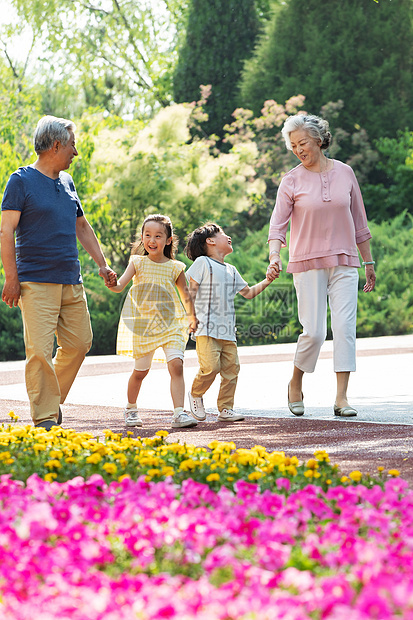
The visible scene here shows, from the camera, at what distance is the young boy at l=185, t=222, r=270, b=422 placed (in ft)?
20.6

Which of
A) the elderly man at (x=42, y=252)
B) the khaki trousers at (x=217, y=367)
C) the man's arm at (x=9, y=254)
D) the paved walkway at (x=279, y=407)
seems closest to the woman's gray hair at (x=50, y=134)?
the elderly man at (x=42, y=252)

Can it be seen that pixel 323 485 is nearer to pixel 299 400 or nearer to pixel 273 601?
pixel 273 601

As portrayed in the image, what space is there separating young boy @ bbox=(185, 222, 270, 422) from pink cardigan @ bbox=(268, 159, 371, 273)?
0.40 m

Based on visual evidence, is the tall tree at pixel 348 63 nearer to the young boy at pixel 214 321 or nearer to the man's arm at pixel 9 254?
the young boy at pixel 214 321

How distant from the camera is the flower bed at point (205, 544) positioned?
2.00 m

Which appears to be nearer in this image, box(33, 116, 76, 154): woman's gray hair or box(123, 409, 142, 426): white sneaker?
box(33, 116, 76, 154): woman's gray hair

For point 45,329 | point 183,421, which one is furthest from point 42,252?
point 183,421

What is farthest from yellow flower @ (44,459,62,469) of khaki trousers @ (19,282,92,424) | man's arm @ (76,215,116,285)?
man's arm @ (76,215,116,285)

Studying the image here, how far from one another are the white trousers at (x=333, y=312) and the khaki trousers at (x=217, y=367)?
49cm

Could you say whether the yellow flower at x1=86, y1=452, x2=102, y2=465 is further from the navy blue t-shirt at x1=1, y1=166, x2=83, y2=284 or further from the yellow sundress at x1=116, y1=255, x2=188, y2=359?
the yellow sundress at x1=116, y1=255, x2=188, y2=359

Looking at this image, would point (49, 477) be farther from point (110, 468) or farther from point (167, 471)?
point (167, 471)

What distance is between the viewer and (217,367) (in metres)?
6.29

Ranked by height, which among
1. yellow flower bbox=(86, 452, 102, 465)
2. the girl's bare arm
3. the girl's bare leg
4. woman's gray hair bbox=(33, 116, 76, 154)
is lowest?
yellow flower bbox=(86, 452, 102, 465)

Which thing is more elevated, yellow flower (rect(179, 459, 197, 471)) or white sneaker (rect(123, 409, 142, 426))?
yellow flower (rect(179, 459, 197, 471))
